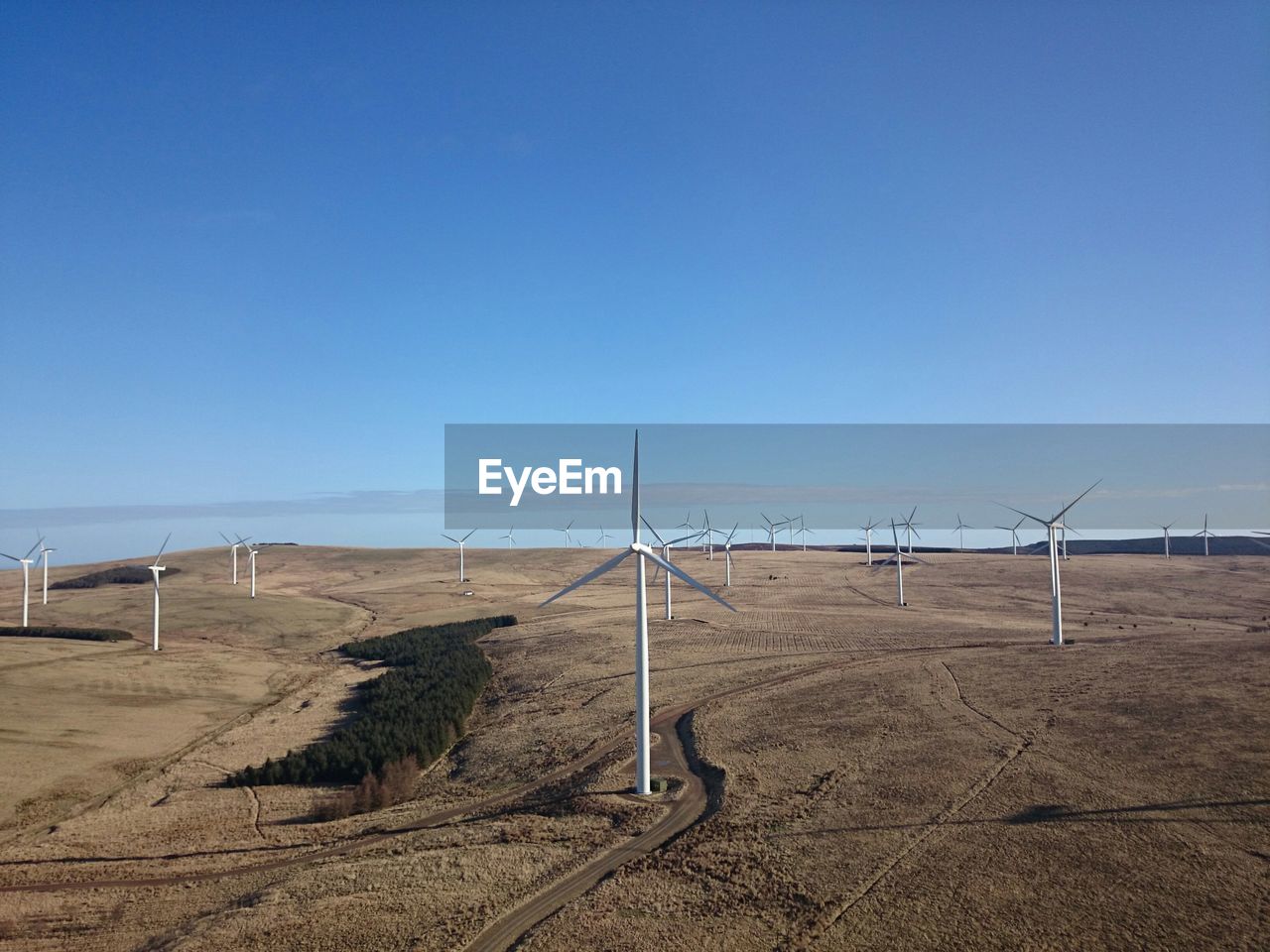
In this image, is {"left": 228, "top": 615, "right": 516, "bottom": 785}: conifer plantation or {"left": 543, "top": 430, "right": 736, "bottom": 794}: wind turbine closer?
{"left": 543, "top": 430, "right": 736, "bottom": 794}: wind turbine

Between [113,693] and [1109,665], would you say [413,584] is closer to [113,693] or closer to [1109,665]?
[113,693]

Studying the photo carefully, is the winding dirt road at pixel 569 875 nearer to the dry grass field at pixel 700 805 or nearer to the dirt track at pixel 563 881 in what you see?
the dirt track at pixel 563 881

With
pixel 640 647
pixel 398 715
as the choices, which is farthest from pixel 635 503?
pixel 398 715

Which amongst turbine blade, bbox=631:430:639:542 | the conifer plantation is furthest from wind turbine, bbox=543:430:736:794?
the conifer plantation

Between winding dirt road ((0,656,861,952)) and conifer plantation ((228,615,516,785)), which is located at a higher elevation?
winding dirt road ((0,656,861,952))

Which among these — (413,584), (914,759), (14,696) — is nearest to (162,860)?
(914,759)

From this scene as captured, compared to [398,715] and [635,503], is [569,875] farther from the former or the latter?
[398,715]

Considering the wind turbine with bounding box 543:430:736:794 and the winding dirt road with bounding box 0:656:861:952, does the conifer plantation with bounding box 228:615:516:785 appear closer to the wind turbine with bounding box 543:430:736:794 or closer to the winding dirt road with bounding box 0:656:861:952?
the winding dirt road with bounding box 0:656:861:952

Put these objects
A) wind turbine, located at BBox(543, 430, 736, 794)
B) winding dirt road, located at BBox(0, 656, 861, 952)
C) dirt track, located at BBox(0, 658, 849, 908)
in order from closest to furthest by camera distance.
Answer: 1. winding dirt road, located at BBox(0, 656, 861, 952)
2. dirt track, located at BBox(0, 658, 849, 908)
3. wind turbine, located at BBox(543, 430, 736, 794)

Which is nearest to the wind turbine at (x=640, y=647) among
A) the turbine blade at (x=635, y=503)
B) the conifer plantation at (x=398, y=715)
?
the turbine blade at (x=635, y=503)
